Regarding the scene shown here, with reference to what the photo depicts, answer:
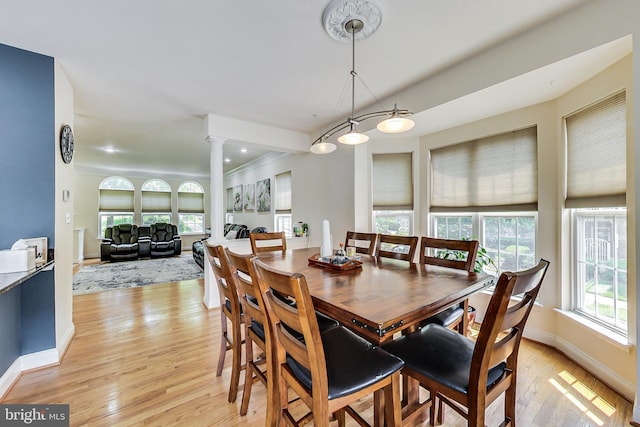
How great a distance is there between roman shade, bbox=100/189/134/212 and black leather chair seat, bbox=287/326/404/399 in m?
8.98

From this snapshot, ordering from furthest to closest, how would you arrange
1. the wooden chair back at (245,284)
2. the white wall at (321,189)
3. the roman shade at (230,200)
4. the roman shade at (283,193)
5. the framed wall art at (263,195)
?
the roman shade at (230,200) → the framed wall art at (263,195) → the roman shade at (283,193) → the white wall at (321,189) → the wooden chair back at (245,284)

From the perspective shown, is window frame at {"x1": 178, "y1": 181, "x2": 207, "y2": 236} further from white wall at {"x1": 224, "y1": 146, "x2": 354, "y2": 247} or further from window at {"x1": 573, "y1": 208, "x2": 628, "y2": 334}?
window at {"x1": 573, "y1": 208, "x2": 628, "y2": 334}

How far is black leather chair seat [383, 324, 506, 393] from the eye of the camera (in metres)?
1.19

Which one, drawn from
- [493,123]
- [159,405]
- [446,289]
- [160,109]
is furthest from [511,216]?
[160,109]

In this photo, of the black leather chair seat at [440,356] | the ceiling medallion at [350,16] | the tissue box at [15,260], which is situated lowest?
the black leather chair seat at [440,356]

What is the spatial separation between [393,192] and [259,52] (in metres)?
2.43

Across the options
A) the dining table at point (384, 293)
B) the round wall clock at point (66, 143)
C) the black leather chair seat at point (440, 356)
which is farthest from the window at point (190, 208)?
the black leather chair seat at point (440, 356)

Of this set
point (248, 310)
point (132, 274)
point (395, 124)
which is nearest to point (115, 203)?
point (132, 274)

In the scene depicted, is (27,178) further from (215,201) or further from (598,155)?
(598,155)

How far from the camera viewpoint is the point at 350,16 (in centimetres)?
180

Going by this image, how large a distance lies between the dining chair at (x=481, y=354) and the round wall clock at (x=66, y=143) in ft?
10.2

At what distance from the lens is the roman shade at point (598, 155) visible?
1.94m

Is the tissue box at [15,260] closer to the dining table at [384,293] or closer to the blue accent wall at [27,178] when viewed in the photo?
the blue accent wall at [27,178]

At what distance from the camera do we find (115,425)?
5.33ft
